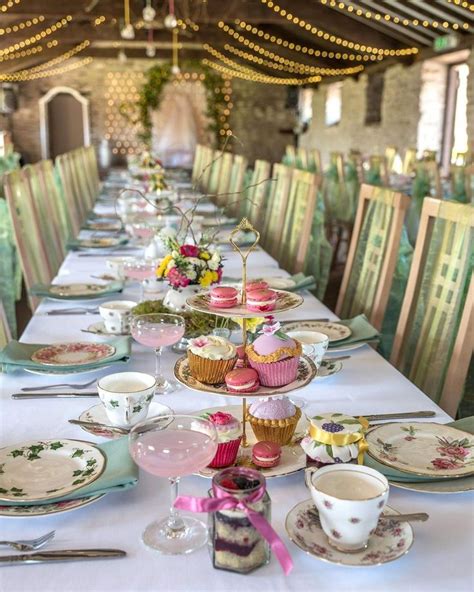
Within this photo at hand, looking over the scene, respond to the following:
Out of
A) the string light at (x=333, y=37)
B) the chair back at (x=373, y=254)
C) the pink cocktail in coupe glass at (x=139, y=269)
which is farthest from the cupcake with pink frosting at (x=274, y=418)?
the string light at (x=333, y=37)

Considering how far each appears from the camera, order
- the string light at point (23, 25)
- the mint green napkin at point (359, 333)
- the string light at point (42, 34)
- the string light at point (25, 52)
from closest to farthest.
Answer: the mint green napkin at point (359, 333) → the string light at point (23, 25) → the string light at point (42, 34) → the string light at point (25, 52)

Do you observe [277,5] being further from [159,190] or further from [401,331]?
[401,331]

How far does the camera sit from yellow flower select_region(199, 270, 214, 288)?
1.93 meters

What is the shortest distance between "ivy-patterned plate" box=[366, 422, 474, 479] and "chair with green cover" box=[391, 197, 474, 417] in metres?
0.59

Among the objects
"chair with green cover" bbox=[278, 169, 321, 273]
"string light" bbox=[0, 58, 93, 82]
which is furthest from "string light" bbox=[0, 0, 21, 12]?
"string light" bbox=[0, 58, 93, 82]

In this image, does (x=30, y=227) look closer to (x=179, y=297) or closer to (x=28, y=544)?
(x=179, y=297)

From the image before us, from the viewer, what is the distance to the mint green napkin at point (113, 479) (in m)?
1.09

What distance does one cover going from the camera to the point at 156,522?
3.47ft

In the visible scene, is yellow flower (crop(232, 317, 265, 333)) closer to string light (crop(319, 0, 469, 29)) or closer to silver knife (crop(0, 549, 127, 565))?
silver knife (crop(0, 549, 127, 565))

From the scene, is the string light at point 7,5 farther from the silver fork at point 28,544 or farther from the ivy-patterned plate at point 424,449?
the silver fork at point 28,544

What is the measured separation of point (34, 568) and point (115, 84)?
55.5 ft

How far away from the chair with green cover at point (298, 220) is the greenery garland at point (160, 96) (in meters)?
9.63

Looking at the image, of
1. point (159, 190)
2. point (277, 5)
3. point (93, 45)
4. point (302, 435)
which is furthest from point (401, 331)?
point (93, 45)

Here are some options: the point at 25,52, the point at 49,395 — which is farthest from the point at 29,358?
the point at 25,52
